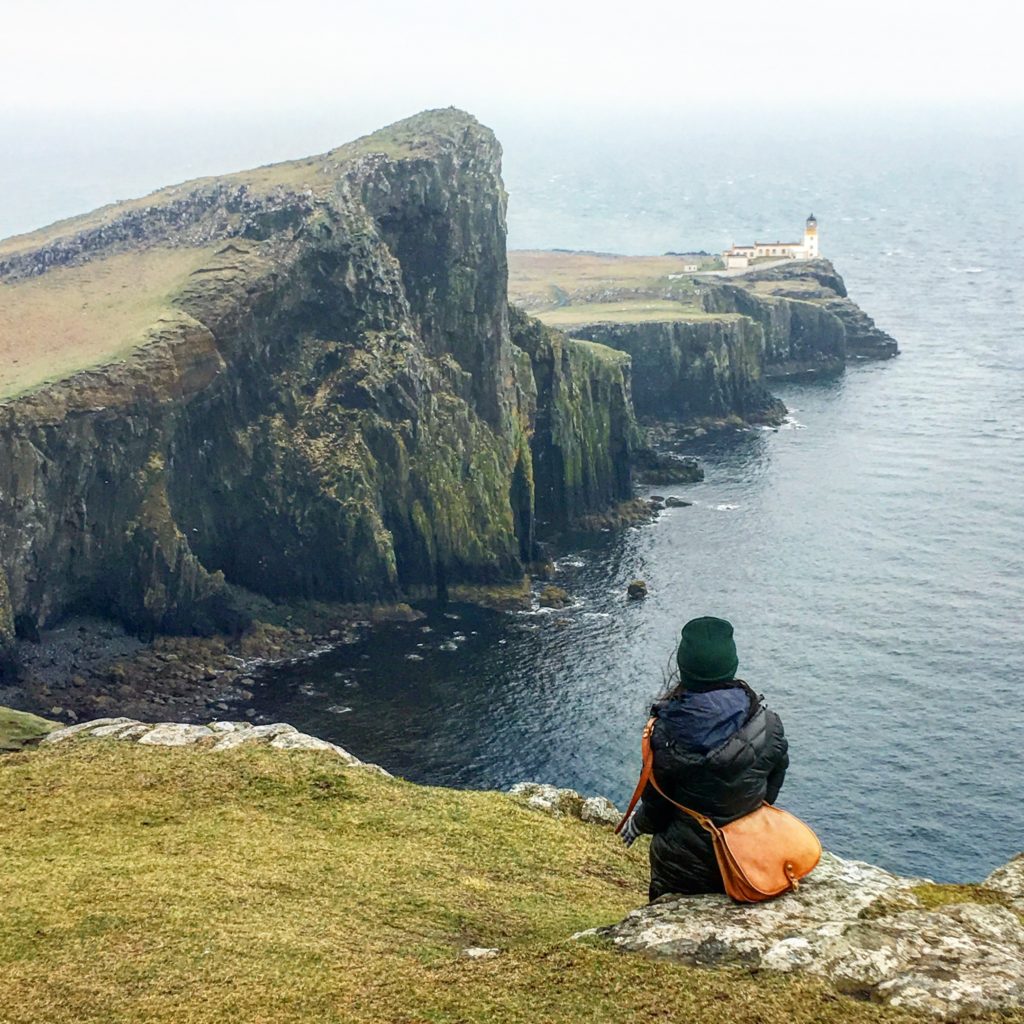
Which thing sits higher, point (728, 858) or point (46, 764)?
point (728, 858)

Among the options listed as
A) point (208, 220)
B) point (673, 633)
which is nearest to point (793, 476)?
point (673, 633)

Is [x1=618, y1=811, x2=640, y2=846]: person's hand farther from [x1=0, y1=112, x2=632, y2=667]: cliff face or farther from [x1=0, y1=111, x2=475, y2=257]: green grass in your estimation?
[x1=0, y1=111, x2=475, y2=257]: green grass

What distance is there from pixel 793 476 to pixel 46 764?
384ft

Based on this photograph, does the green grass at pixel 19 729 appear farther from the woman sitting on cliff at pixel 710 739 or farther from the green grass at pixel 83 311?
the green grass at pixel 83 311

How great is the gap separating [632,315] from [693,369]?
1821 cm

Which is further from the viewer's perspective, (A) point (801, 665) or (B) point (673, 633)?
(B) point (673, 633)

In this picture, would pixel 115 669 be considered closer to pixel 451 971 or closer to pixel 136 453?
pixel 136 453

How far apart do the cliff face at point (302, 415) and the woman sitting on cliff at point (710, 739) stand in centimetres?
7547

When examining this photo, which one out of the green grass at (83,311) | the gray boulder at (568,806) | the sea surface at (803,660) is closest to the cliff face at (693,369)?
the sea surface at (803,660)

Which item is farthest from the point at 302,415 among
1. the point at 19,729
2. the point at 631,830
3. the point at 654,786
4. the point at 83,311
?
the point at 654,786

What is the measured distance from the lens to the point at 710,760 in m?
16.8

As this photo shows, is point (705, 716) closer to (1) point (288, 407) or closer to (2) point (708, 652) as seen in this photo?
(2) point (708, 652)

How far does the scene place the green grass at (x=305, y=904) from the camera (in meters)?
16.7

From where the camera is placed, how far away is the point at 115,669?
87500 mm
